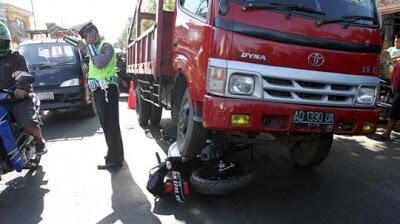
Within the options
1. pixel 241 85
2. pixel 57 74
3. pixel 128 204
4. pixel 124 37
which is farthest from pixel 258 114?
pixel 124 37

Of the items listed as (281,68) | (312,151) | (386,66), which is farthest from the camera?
(386,66)

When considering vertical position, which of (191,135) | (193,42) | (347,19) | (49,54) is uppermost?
(347,19)

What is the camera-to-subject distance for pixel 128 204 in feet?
13.0

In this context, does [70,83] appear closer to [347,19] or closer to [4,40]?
[4,40]

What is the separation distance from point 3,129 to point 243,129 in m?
2.42

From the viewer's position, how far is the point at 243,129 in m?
3.56

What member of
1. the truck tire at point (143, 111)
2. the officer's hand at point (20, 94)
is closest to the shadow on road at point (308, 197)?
the officer's hand at point (20, 94)

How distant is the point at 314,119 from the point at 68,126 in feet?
19.5

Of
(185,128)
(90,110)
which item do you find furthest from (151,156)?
(90,110)

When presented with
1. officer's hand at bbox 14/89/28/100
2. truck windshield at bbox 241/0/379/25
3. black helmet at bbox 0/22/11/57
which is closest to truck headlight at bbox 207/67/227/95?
truck windshield at bbox 241/0/379/25

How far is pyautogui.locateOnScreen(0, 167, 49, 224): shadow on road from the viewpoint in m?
3.71

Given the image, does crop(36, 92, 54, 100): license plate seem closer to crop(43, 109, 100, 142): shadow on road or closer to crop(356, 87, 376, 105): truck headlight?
crop(43, 109, 100, 142): shadow on road

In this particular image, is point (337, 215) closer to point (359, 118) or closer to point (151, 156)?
point (359, 118)

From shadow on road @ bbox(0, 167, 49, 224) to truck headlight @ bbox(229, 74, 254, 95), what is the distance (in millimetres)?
2141
